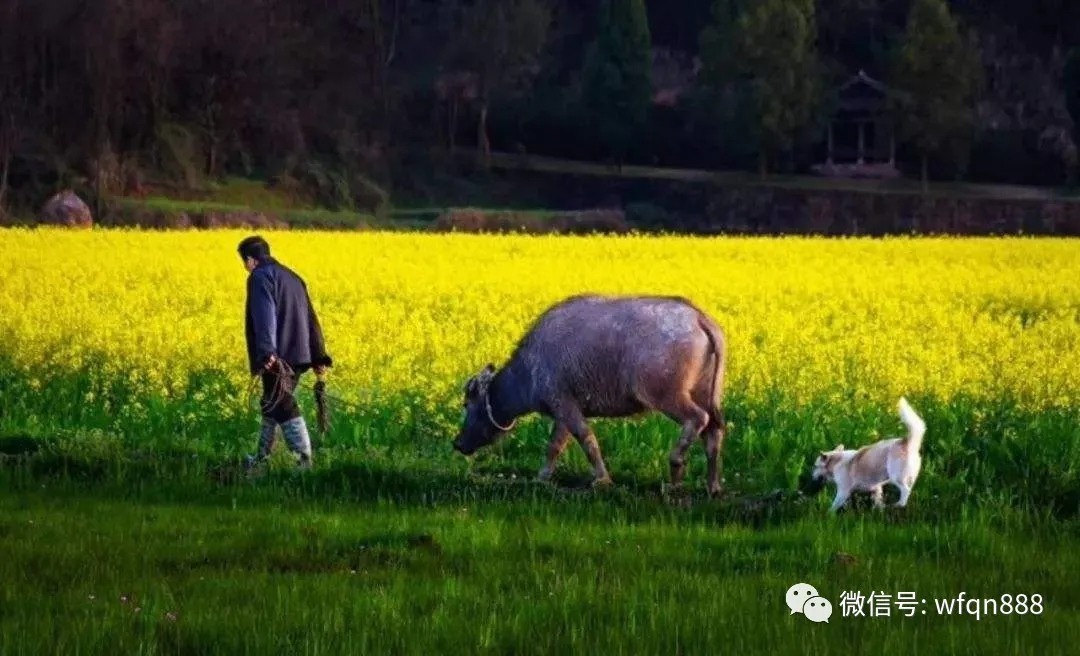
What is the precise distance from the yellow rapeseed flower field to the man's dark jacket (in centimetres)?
236

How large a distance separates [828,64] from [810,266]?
31613 mm

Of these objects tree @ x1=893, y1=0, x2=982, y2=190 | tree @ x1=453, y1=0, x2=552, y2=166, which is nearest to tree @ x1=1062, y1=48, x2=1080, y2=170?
tree @ x1=893, y1=0, x2=982, y2=190

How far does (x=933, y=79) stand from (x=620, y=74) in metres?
10.4

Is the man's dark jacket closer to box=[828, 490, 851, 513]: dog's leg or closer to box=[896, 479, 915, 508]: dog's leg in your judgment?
box=[828, 490, 851, 513]: dog's leg

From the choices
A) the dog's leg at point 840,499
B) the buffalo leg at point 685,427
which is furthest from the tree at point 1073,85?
the dog's leg at point 840,499

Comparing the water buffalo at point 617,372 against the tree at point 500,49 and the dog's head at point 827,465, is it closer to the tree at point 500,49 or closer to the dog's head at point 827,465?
the dog's head at point 827,465

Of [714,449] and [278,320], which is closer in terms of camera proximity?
[714,449]

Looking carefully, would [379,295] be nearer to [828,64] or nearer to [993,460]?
[993,460]

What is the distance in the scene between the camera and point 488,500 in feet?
31.0

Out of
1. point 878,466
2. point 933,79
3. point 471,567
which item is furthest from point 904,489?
point 933,79

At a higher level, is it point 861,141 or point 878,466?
point 861,141

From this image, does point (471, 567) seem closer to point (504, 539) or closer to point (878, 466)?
point (504, 539)

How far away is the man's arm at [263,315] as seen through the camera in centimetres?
1005

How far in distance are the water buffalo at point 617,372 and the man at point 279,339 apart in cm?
122
